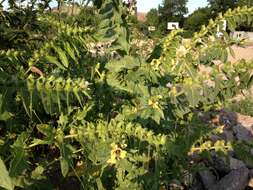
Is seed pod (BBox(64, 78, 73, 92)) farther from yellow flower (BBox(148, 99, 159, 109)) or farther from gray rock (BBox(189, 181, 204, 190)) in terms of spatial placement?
gray rock (BBox(189, 181, 204, 190))

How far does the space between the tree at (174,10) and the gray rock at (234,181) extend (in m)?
51.2

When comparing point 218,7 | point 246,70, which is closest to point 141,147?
point 246,70

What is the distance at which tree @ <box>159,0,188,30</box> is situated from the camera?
182ft

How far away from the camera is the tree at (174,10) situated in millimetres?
55594

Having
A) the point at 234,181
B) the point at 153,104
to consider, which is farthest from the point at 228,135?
the point at 153,104

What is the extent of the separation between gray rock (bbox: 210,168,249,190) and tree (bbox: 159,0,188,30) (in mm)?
51167

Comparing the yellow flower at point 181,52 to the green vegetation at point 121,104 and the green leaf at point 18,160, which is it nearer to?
the green vegetation at point 121,104

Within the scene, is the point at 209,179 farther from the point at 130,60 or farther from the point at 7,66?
the point at 7,66

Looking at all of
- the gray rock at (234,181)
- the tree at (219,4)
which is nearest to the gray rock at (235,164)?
the gray rock at (234,181)

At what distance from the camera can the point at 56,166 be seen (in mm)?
2953

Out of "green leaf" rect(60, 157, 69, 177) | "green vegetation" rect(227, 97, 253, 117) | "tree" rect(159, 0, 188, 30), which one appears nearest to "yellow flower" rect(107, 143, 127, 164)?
"green leaf" rect(60, 157, 69, 177)

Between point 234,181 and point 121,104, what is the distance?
163 centimetres

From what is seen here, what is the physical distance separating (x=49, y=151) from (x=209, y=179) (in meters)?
1.38

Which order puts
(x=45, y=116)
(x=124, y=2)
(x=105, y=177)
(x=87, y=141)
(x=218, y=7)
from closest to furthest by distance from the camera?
(x=87, y=141), (x=105, y=177), (x=124, y=2), (x=45, y=116), (x=218, y=7)
